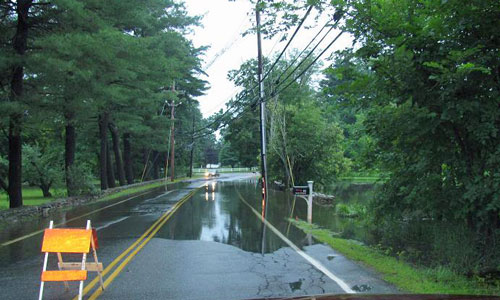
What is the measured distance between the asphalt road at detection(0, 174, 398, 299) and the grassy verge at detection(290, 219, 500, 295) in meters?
0.29

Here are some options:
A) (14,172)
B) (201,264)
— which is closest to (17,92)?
(14,172)

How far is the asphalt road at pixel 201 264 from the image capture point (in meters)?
6.05

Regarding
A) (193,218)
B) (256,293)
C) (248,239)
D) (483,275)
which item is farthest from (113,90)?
(483,275)

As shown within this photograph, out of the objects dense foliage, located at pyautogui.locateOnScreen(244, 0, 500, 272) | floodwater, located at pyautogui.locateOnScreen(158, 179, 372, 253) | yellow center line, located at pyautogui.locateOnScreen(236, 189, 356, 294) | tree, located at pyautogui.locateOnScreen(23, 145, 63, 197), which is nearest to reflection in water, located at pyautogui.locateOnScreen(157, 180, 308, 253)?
floodwater, located at pyautogui.locateOnScreen(158, 179, 372, 253)

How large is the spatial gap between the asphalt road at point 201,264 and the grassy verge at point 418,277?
0.29 metres

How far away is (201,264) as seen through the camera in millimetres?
7836

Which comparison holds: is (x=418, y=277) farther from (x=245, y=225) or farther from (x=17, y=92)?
(x=17, y=92)

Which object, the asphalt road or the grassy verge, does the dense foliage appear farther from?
the asphalt road

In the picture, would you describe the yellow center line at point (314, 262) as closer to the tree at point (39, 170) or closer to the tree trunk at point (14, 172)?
the tree trunk at point (14, 172)

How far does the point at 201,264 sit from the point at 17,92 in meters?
12.4

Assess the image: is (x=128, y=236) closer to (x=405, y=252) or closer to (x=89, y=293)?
(x=89, y=293)

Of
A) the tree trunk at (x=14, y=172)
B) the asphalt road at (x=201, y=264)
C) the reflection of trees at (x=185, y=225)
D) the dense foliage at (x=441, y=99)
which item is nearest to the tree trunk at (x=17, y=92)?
the tree trunk at (x=14, y=172)

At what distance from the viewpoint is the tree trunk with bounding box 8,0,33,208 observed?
613 inches

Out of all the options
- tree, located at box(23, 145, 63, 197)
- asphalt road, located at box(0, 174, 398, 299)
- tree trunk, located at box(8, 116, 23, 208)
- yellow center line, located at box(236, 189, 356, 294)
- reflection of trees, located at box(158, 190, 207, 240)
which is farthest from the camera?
tree, located at box(23, 145, 63, 197)
